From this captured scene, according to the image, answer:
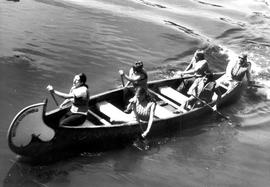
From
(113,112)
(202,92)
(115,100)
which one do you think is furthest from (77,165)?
(202,92)

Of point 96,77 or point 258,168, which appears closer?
point 258,168

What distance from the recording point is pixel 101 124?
12.4 meters

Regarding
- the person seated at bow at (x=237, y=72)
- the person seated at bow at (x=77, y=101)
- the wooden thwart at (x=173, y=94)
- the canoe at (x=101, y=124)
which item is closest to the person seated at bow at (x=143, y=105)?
the canoe at (x=101, y=124)

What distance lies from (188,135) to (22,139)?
223 inches

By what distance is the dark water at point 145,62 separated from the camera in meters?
11.5

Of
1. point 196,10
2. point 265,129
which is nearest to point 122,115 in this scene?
point 265,129

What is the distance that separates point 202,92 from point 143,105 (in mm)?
2403

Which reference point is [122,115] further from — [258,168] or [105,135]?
[258,168]

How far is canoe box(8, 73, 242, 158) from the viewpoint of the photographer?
1014 cm

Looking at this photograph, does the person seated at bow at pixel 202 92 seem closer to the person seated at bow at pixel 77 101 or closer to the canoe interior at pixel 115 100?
the canoe interior at pixel 115 100

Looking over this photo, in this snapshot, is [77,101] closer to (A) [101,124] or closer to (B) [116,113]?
(A) [101,124]

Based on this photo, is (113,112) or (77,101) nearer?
(77,101)

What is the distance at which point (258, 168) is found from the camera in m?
12.7

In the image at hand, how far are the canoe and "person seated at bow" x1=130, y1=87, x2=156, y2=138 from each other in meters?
0.24
